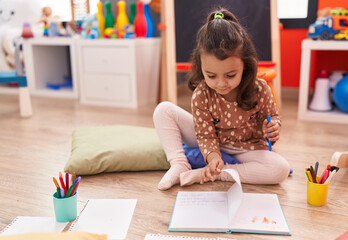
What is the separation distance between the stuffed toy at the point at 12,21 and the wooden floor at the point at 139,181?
94 cm

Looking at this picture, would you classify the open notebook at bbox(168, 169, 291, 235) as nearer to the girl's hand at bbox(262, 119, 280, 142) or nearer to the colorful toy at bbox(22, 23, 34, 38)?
the girl's hand at bbox(262, 119, 280, 142)

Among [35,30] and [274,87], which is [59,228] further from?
[35,30]

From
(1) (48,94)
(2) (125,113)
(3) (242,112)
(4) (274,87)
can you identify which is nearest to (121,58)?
(2) (125,113)

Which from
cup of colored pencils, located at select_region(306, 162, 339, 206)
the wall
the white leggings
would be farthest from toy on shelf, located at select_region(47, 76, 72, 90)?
cup of colored pencils, located at select_region(306, 162, 339, 206)

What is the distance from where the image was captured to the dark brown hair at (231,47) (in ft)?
3.12

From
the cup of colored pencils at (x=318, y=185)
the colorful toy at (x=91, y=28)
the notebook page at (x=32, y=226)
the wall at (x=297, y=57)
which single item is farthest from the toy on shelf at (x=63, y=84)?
the cup of colored pencils at (x=318, y=185)

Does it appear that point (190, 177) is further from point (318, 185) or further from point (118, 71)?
point (118, 71)

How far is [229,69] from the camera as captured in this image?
0.97 m

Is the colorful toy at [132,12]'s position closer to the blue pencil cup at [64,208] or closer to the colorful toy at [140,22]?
the colorful toy at [140,22]

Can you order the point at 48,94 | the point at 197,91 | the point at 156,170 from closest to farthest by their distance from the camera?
the point at 197,91 < the point at 156,170 < the point at 48,94

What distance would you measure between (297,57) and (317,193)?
65.5 inches

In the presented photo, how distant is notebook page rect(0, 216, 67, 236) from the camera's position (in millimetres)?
863

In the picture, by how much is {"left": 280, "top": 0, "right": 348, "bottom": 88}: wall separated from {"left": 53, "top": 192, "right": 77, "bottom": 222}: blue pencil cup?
6.41ft

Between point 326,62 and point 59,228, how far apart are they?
2.03 meters
